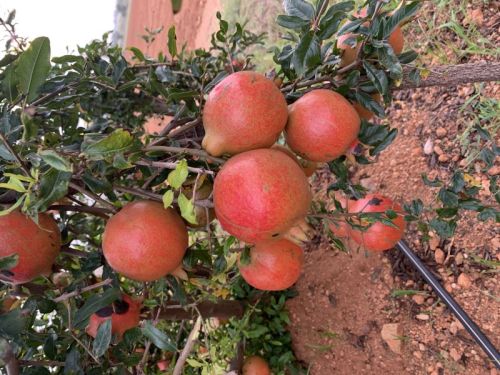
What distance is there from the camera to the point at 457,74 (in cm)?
98

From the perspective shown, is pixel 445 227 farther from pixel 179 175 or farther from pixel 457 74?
pixel 179 175

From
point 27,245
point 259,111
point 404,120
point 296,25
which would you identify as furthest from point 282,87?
point 404,120

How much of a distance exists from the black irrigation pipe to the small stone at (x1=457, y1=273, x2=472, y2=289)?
0.06m

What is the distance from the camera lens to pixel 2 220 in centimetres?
83

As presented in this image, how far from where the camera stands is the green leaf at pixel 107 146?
67 centimetres

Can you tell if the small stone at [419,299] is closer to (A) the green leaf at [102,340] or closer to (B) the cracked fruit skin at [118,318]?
(B) the cracked fruit skin at [118,318]

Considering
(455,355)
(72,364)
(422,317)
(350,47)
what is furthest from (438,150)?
(72,364)

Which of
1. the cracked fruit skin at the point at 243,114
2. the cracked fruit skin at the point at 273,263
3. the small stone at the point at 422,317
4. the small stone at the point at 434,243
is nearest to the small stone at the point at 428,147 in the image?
the small stone at the point at 434,243

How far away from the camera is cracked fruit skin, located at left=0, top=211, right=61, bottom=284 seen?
32.6 inches

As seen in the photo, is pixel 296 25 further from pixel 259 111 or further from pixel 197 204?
pixel 197 204

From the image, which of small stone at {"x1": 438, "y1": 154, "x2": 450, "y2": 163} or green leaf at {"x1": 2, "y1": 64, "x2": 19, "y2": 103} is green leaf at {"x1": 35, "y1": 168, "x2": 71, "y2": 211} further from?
small stone at {"x1": 438, "y1": 154, "x2": 450, "y2": 163}

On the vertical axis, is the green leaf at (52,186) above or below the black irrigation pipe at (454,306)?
above

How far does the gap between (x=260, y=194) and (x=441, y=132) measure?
1.29 meters

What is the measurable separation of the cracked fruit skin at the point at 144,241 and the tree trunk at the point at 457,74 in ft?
1.88
